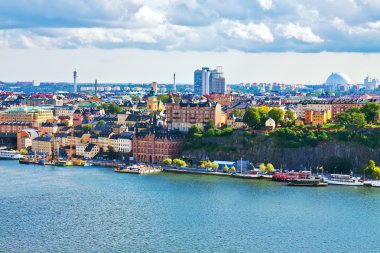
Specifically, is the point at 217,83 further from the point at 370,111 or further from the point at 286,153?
the point at 286,153

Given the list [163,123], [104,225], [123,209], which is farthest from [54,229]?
[163,123]

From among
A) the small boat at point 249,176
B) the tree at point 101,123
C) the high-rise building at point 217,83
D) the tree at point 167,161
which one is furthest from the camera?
the high-rise building at point 217,83

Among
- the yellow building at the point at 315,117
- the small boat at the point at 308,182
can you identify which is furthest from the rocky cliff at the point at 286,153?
the yellow building at the point at 315,117

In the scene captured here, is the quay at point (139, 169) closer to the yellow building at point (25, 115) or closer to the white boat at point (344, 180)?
the white boat at point (344, 180)

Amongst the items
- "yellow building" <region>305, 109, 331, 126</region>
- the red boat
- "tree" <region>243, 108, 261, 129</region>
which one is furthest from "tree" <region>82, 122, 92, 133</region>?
the red boat

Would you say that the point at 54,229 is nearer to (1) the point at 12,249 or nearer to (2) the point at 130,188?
(1) the point at 12,249

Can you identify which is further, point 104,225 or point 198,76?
point 198,76
